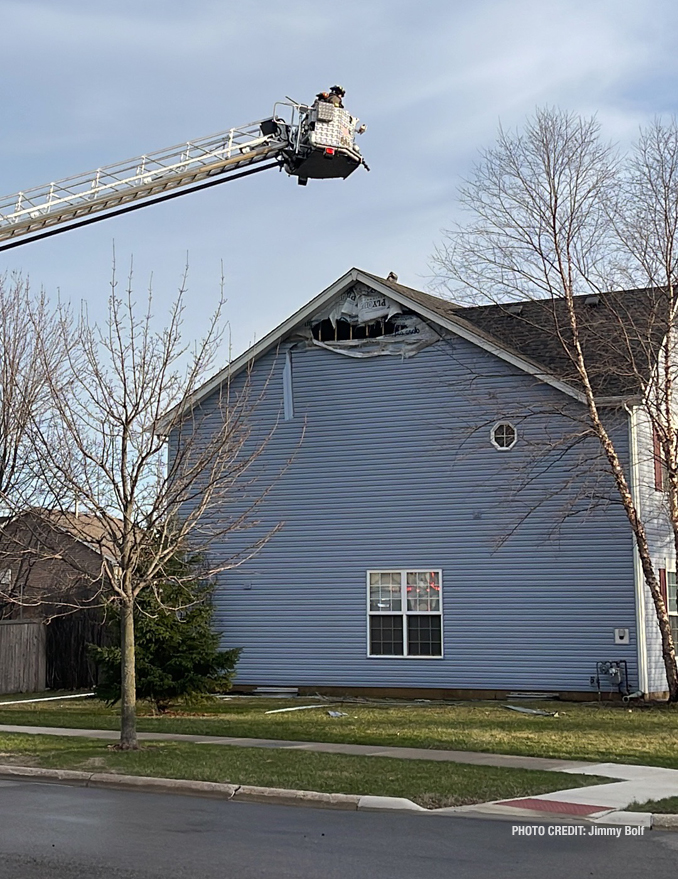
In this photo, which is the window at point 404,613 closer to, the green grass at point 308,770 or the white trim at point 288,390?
the white trim at point 288,390

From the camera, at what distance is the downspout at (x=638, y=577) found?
22656 mm

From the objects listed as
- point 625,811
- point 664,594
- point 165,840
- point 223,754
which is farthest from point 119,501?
point 664,594

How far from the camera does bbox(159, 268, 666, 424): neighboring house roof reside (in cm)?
2241

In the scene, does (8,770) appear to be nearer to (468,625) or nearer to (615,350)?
(468,625)

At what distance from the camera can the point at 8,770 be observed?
1432 cm

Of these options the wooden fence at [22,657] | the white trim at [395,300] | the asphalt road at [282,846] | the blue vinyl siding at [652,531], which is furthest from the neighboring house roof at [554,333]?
the asphalt road at [282,846]

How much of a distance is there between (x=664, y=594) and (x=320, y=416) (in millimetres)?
8599

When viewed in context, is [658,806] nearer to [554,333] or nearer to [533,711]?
[533,711]

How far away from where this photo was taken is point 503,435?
80.7 feet

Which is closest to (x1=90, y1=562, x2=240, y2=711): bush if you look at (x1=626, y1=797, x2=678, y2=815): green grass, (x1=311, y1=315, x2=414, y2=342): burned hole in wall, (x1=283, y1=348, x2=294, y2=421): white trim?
(x1=283, y1=348, x2=294, y2=421): white trim

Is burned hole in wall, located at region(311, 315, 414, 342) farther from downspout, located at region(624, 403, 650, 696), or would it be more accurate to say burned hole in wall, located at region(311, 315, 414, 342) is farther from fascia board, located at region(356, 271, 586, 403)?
downspout, located at region(624, 403, 650, 696)

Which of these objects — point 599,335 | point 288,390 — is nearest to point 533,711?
point 599,335

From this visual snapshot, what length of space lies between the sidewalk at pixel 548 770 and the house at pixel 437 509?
26.2 feet

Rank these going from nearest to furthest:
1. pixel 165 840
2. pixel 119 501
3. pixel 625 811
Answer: pixel 165 840, pixel 625 811, pixel 119 501
